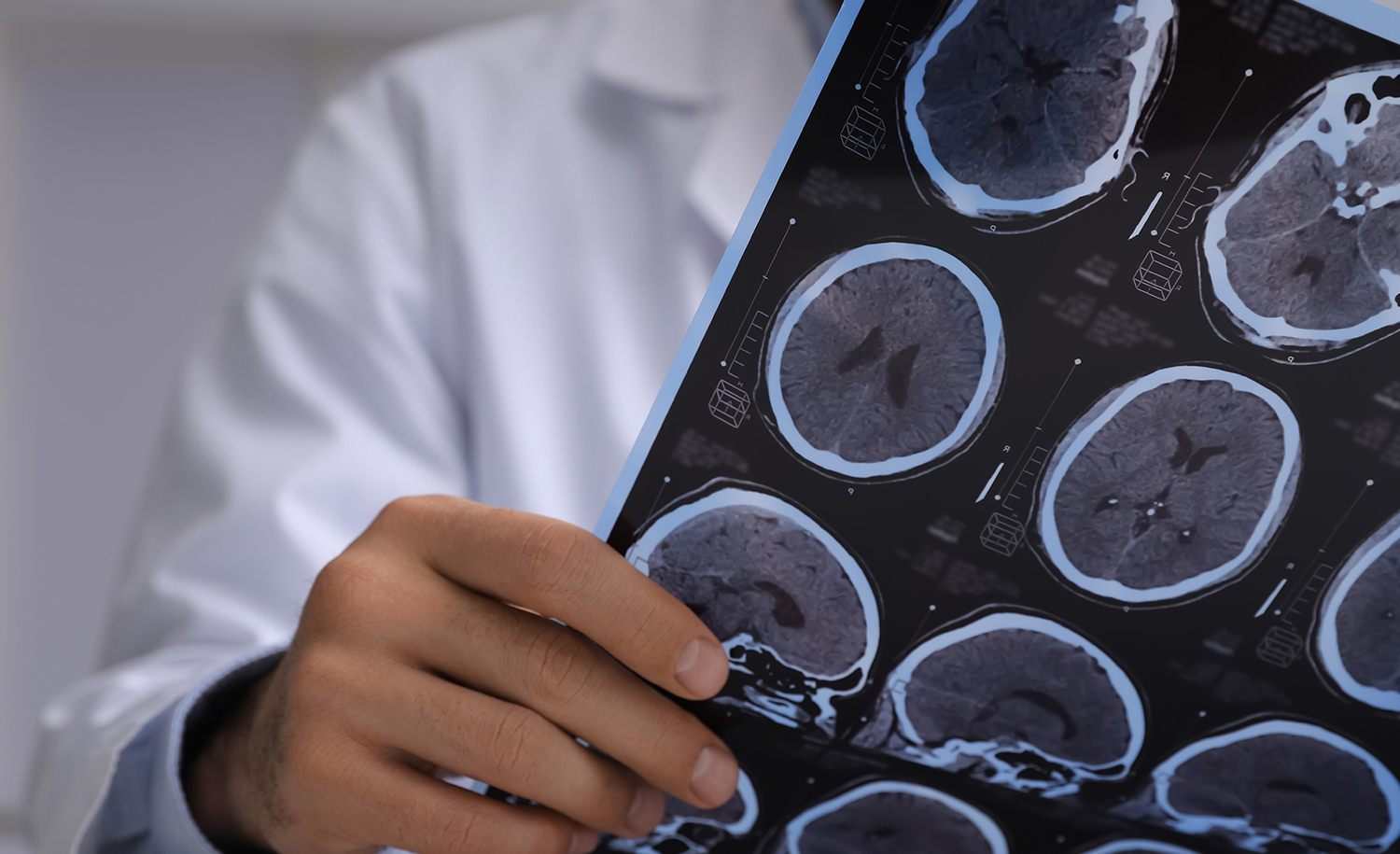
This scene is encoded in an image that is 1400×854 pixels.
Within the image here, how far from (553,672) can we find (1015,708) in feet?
0.70

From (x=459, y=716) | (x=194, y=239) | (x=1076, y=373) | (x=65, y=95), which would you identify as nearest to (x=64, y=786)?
(x=459, y=716)

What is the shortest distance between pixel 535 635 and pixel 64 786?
352mm

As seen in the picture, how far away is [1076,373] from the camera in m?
0.35

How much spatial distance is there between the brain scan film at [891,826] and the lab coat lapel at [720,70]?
46 centimetres

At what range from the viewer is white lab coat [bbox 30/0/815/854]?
705 millimetres

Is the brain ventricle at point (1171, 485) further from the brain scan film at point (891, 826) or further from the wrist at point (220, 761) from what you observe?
the wrist at point (220, 761)

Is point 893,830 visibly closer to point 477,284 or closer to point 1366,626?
point 1366,626

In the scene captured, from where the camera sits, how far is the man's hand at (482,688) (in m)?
0.36

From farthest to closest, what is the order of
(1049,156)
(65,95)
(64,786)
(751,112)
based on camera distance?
(65,95) → (751,112) → (64,786) → (1049,156)

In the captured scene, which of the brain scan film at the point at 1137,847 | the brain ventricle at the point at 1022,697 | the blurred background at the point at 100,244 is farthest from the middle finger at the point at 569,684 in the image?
the blurred background at the point at 100,244

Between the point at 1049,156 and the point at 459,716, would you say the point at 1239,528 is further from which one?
the point at 459,716

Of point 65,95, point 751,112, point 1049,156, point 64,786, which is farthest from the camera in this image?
point 65,95

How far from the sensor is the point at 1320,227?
0.33m

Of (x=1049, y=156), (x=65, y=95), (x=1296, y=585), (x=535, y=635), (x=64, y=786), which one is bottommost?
(x=64, y=786)
